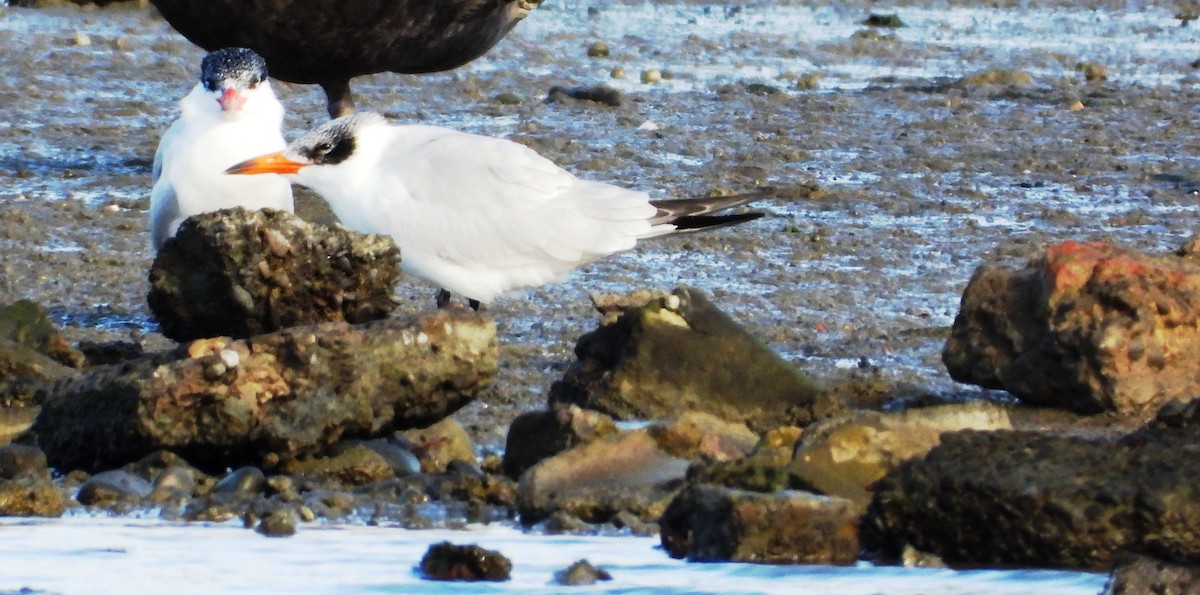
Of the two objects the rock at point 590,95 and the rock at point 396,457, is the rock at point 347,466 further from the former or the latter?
the rock at point 590,95

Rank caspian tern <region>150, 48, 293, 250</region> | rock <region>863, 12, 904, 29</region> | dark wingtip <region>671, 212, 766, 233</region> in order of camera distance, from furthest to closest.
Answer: rock <region>863, 12, 904, 29</region>, caspian tern <region>150, 48, 293, 250</region>, dark wingtip <region>671, 212, 766, 233</region>

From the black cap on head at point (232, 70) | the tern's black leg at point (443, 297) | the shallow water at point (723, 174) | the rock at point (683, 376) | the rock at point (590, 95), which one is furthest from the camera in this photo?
the rock at point (590, 95)

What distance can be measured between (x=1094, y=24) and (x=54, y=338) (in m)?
10.9

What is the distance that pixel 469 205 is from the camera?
570cm

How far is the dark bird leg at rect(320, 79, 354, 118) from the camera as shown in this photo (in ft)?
29.8

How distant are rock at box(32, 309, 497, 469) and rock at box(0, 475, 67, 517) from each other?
302mm

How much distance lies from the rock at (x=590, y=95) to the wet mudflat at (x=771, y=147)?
0.23 feet

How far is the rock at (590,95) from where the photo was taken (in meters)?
10.4

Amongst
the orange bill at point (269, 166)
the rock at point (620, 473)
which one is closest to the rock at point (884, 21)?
the orange bill at point (269, 166)

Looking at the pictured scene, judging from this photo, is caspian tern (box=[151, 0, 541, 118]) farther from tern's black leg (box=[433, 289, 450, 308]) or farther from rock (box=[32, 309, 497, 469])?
rock (box=[32, 309, 497, 469])

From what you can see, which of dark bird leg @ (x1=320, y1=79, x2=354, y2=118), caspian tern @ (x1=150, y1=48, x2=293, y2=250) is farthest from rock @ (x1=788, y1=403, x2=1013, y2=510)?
dark bird leg @ (x1=320, y1=79, x2=354, y2=118)

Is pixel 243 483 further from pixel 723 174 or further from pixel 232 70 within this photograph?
pixel 723 174

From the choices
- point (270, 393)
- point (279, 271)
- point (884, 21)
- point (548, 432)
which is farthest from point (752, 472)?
point (884, 21)

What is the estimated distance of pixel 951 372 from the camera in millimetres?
5184
